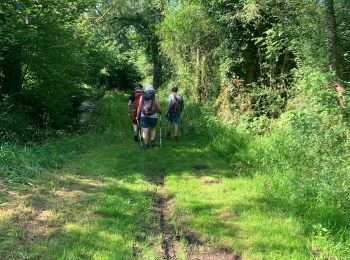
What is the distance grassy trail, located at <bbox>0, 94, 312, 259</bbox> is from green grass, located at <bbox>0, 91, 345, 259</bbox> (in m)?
0.01

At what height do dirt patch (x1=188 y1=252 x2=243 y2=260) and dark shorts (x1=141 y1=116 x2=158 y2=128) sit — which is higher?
dark shorts (x1=141 y1=116 x2=158 y2=128)

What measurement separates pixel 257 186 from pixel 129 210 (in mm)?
2616

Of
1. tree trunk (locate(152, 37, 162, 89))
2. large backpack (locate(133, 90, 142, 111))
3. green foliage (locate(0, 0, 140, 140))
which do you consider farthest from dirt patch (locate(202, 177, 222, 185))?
tree trunk (locate(152, 37, 162, 89))

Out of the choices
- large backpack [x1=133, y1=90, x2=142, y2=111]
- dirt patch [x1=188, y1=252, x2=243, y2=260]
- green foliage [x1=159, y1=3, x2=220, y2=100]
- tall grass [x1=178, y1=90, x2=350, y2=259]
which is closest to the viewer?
dirt patch [x1=188, y1=252, x2=243, y2=260]

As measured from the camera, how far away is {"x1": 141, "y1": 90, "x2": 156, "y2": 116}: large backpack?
11.5m

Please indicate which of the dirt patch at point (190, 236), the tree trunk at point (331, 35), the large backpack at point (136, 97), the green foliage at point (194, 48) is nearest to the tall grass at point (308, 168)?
the tree trunk at point (331, 35)

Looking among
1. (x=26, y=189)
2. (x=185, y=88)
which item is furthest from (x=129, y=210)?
(x=185, y=88)

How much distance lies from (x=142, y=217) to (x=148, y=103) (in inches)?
221

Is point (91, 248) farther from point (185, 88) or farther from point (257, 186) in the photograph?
point (185, 88)

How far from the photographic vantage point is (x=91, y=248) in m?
5.20

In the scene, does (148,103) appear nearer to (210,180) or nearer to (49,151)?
(49,151)

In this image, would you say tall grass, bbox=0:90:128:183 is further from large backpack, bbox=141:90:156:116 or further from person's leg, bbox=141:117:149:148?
large backpack, bbox=141:90:156:116

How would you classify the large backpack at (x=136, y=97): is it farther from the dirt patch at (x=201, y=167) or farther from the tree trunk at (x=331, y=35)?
the tree trunk at (x=331, y=35)

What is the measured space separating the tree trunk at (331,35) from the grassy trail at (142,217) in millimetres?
3711
